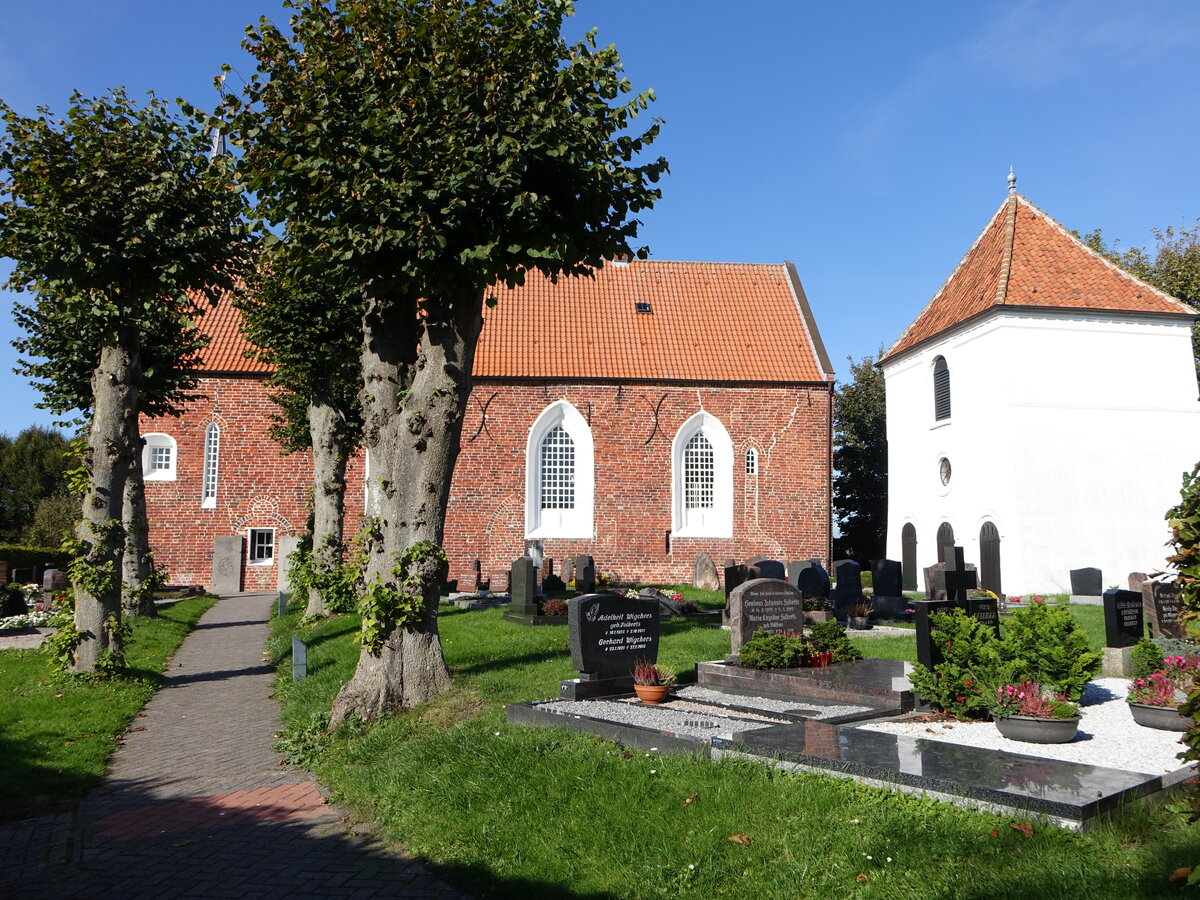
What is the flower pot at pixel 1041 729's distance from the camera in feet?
23.5

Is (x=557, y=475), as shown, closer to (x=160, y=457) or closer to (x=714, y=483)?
(x=714, y=483)

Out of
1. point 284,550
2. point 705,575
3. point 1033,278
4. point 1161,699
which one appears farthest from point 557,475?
point 1161,699

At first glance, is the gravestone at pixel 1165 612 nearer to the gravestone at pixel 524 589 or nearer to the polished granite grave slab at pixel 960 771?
the polished granite grave slab at pixel 960 771

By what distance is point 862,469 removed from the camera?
37.5 metres

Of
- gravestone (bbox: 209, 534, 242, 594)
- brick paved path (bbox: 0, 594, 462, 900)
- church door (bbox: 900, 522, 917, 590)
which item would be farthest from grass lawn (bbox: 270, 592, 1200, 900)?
gravestone (bbox: 209, 534, 242, 594)

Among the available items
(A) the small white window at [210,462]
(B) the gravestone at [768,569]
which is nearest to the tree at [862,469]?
(B) the gravestone at [768,569]

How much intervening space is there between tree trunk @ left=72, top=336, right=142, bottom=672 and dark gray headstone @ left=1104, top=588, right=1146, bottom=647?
476 inches

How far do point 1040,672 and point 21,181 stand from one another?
38.5 feet

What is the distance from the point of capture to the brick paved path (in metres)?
5.05

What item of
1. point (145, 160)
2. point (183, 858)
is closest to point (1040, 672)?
point (183, 858)

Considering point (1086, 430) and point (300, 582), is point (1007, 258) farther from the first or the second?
point (300, 582)

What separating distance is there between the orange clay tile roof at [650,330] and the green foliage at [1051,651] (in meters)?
19.3

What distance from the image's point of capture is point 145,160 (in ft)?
34.8

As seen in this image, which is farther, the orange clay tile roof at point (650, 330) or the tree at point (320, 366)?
the orange clay tile roof at point (650, 330)
